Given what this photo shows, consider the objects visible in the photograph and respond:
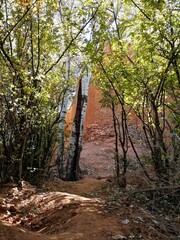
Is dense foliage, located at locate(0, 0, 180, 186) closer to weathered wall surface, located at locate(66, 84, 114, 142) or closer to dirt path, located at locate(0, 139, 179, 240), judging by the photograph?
dirt path, located at locate(0, 139, 179, 240)

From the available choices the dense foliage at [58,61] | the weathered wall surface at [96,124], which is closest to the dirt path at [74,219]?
the dense foliage at [58,61]

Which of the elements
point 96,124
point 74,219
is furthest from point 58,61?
point 96,124

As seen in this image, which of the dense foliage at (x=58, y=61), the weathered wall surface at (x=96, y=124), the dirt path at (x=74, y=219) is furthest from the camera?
the weathered wall surface at (x=96, y=124)

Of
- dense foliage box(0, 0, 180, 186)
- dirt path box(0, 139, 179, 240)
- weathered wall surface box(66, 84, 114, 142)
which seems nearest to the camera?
dirt path box(0, 139, 179, 240)

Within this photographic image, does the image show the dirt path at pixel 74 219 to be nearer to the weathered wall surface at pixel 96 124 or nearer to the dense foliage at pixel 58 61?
the dense foliage at pixel 58 61

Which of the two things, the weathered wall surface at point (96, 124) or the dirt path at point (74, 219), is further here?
the weathered wall surface at point (96, 124)

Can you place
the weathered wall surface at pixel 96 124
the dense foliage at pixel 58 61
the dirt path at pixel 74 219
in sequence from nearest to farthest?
the dirt path at pixel 74 219 < the dense foliage at pixel 58 61 < the weathered wall surface at pixel 96 124

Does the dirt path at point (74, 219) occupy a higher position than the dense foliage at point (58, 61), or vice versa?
the dense foliage at point (58, 61)

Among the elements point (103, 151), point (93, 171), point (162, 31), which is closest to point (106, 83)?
point (162, 31)

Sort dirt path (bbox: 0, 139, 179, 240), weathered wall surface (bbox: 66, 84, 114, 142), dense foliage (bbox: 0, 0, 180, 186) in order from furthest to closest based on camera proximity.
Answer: weathered wall surface (bbox: 66, 84, 114, 142) → dense foliage (bbox: 0, 0, 180, 186) → dirt path (bbox: 0, 139, 179, 240)

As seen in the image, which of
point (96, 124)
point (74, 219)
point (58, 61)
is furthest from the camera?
point (96, 124)

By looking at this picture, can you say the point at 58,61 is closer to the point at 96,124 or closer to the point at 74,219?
the point at 74,219

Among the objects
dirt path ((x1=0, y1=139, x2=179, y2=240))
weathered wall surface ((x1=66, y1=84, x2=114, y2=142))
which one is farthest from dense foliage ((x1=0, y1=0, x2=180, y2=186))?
weathered wall surface ((x1=66, y1=84, x2=114, y2=142))

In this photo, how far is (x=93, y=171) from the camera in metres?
12.5
